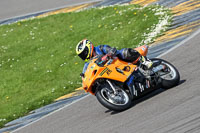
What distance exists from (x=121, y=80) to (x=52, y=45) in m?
8.65

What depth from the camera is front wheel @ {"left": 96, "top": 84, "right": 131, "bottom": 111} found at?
7730mm

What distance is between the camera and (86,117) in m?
8.59

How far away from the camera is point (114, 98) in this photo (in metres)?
7.84

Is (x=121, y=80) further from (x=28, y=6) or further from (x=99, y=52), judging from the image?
(x=28, y=6)

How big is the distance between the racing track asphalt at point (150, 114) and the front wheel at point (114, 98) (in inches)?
5.2

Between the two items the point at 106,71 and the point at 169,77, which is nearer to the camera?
the point at 106,71

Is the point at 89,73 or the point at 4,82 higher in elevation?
the point at 89,73

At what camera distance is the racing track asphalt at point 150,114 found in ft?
20.9

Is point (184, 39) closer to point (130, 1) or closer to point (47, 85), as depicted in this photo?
point (47, 85)

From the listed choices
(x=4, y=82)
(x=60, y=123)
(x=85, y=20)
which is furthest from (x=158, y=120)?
(x=85, y=20)

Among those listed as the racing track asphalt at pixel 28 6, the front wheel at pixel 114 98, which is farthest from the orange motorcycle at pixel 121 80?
the racing track asphalt at pixel 28 6

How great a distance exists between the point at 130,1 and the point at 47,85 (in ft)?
22.7

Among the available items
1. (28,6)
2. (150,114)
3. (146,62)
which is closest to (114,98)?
(150,114)

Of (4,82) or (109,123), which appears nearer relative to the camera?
(109,123)
